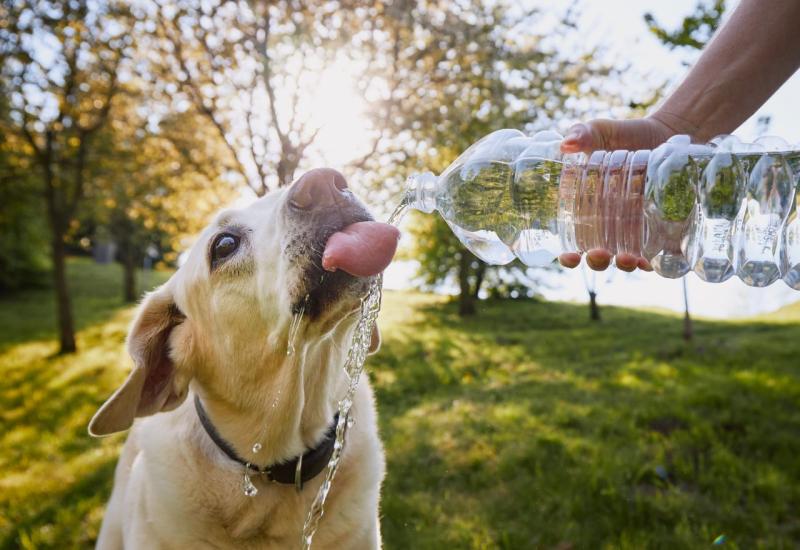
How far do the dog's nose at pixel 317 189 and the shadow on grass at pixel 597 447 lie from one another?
8.14 feet

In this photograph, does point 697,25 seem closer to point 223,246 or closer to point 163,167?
point 223,246

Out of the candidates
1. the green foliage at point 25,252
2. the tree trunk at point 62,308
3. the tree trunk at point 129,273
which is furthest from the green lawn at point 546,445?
the tree trunk at point 129,273

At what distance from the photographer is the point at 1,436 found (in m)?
6.61

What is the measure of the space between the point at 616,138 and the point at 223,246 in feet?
5.41

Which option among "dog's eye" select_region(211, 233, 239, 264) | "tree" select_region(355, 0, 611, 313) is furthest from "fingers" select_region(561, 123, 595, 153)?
"tree" select_region(355, 0, 611, 313)

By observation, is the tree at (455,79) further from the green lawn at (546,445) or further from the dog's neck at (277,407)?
the dog's neck at (277,407)

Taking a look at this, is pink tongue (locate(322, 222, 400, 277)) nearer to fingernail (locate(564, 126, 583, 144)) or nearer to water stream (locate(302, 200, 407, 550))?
water stream (locate(302, 200, 407, 550))

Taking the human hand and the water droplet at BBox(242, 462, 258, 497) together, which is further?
the water droplet at BBox(242, 462, 258, 497)

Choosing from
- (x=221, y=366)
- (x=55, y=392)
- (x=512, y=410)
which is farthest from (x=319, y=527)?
(x=55, y=392)

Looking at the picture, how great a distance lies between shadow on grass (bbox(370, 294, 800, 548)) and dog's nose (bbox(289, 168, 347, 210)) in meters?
2.48

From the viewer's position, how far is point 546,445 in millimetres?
5031

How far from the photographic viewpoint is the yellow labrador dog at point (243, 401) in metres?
2.30

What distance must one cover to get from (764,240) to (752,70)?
568 mm

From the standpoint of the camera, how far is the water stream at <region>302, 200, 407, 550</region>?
225cm
